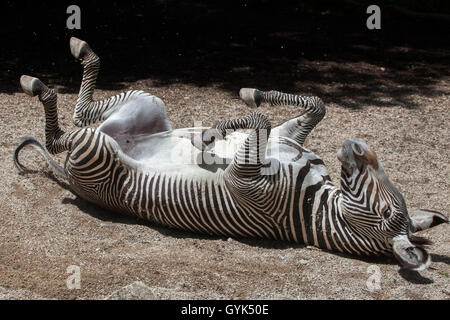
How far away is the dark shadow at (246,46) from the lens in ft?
30.5

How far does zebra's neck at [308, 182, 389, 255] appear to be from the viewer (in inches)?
183

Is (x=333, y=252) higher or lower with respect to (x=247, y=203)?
lower

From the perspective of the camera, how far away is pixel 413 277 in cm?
449

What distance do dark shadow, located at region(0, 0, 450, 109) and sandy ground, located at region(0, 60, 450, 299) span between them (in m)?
2.25

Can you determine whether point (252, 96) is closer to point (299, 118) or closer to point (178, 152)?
point (299, 118)

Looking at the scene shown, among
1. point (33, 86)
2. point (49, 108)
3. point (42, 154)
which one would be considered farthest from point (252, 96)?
point (42, 154)

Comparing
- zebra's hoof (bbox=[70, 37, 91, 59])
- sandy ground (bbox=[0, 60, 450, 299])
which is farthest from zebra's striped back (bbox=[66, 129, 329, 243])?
zebra's hoof (bbox=[70, 37, 91, 59])

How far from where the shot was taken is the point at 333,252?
4.85 metres

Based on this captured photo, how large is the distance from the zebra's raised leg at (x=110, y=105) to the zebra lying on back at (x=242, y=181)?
14 mm

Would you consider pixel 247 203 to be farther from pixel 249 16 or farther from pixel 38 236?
pixel 249 16

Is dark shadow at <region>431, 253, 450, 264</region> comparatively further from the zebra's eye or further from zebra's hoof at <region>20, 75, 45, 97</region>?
zebra's hoof at <region>20, 75, 45, 97</region>
